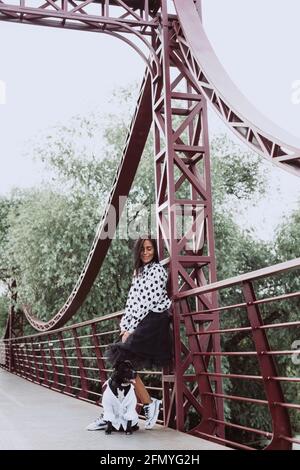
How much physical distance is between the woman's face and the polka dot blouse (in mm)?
50

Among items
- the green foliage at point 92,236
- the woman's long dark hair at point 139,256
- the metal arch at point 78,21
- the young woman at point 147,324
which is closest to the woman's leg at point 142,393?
the young woman at point 147,324

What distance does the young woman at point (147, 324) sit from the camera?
4.58 m

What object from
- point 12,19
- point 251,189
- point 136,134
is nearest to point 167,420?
point 136,134

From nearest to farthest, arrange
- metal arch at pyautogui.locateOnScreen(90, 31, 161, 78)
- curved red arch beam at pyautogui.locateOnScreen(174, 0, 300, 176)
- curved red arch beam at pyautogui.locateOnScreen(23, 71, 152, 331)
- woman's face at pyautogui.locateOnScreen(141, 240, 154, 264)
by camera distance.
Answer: curved red arch beam at pyautogui.locateOnScreen(174, 0, 300, 176) → woman's face at pyautogui.locateOnScreen(141, 240, 154, 264) → metal arch at pyautogui.locateOnScreen(90, 31, 161, 78) → curved red arch beam at pyautogui.locateOnScreen(23, 71, 152, 331)

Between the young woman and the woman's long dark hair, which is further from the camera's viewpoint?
the woman's long dark hair

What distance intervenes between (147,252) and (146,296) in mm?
343

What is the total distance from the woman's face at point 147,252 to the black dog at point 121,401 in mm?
774

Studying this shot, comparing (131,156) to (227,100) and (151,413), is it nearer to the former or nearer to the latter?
(227,100)

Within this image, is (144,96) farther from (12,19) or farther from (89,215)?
(89,215)

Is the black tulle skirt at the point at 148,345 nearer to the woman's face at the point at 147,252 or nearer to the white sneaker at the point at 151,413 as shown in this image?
the white sneaker at the point at 151,413

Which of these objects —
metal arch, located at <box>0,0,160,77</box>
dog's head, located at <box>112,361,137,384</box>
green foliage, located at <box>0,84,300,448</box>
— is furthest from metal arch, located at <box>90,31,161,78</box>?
green foliage, located at <box>0,84,300,448</box>

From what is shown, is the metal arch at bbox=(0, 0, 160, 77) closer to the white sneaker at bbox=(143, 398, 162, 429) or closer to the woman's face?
the woman's face

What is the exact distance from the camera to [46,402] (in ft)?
25.1

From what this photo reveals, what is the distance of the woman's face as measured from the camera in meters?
4.80
